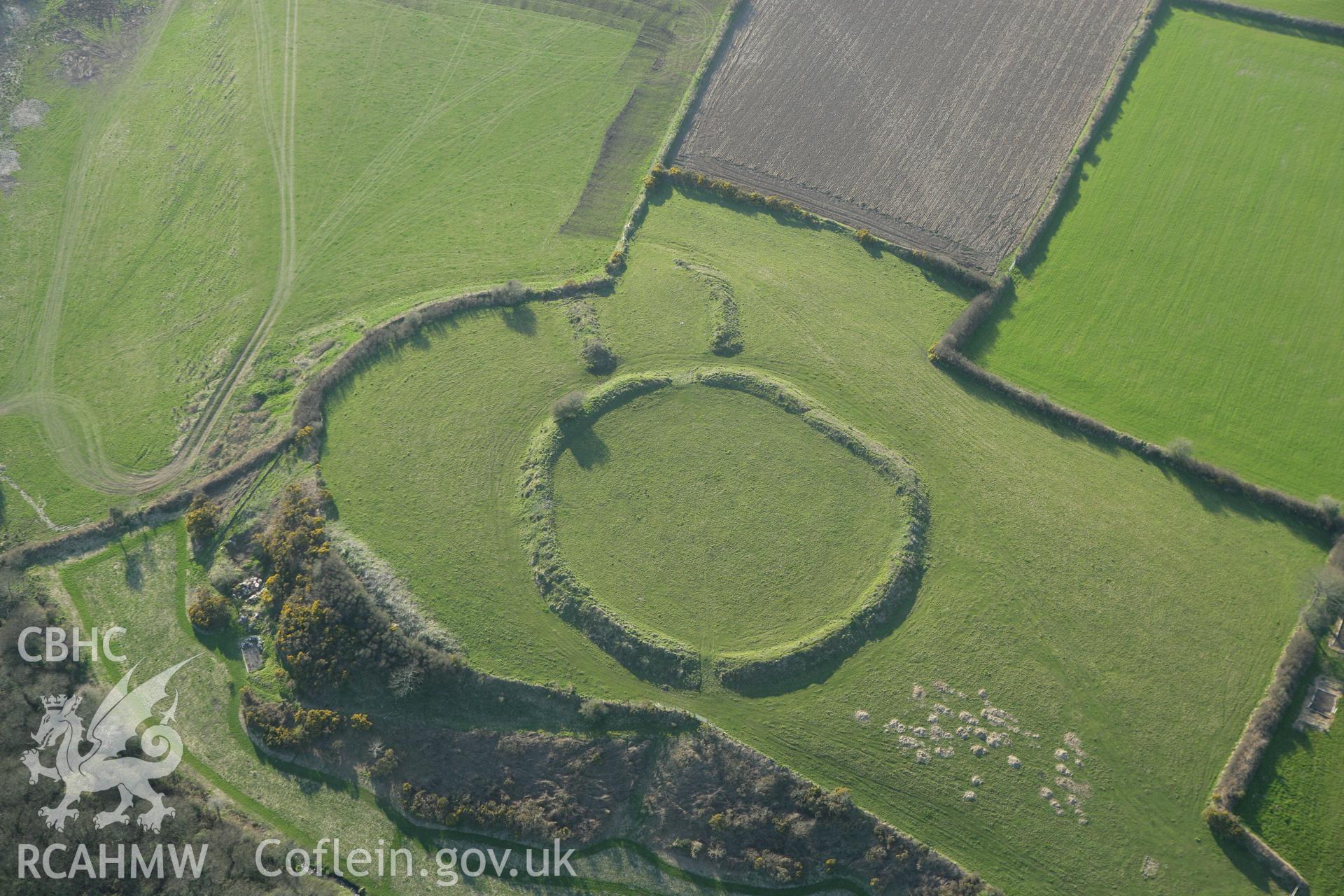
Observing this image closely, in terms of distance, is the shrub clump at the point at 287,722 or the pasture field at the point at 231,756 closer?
the pasture field at the point at 231,756

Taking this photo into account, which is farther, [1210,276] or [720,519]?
[1210,276]

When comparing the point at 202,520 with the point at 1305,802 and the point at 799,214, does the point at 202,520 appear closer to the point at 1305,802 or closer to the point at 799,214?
the point at 799,214

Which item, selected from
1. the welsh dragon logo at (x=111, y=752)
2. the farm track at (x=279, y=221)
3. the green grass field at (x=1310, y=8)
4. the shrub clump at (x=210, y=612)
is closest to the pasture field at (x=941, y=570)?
the shrub clump at (x=210, y=612)

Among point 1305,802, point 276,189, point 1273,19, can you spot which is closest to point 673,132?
point 276,189

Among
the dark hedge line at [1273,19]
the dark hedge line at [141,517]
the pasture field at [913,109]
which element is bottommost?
the dark hedge line at [141,517]

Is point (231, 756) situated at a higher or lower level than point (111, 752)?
Result: lower

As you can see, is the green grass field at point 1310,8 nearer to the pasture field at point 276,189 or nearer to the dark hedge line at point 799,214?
the dark hedge line at point 799,214

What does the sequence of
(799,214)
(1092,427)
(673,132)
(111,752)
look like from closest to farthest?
(111,752)
(1092,427)
(799,214)
(673,132)
